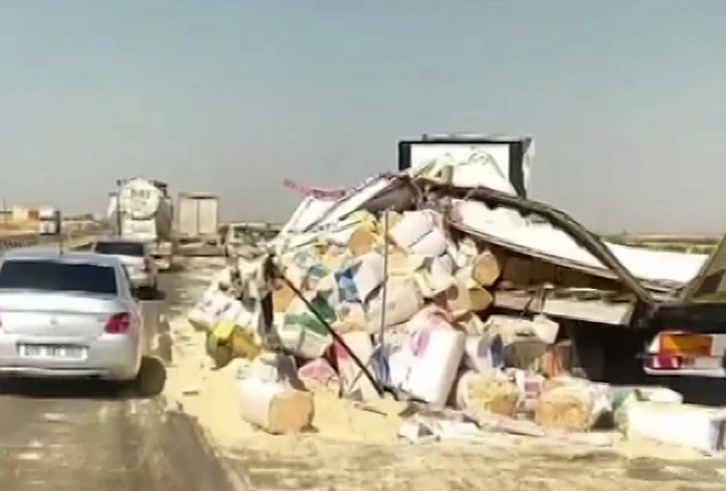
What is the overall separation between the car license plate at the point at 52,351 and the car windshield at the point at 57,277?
93 centimetres

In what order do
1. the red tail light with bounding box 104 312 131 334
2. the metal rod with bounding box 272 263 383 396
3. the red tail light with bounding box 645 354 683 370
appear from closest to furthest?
the red tail light with bounding box 645 354 683 370 < the metal rod with bounding box 272 263 383 396 < the red tail light with bounding box 104 312 131 334

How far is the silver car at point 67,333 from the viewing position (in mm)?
13547

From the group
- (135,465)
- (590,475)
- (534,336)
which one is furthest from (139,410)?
(590,475)

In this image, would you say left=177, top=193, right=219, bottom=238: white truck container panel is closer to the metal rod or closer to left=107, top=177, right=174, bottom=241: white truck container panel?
left=107, top=177, right=174, bottom=241: white truck container panel

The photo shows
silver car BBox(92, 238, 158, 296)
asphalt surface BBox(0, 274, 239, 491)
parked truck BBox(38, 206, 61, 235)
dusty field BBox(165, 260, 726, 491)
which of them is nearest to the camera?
asphalt surface BBox(0, 274, 239, 491)

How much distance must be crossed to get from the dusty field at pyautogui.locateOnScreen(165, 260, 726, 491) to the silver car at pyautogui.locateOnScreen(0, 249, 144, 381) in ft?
5.82

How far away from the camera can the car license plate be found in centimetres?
1353

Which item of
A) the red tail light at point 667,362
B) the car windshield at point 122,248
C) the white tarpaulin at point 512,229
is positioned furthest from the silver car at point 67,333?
the car windshield at point 122,248

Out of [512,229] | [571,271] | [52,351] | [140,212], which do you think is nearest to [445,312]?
[512,229]

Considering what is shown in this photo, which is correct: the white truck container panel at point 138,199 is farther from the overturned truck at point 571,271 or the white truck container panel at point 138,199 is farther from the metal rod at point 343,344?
the metal rod at point 343,344

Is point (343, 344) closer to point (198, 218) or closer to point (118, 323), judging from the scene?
point (118, 323)

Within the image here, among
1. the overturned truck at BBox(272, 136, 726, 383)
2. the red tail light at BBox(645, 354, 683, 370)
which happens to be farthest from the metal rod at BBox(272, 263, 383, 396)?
the red tail light at BBox(645, 354, 683, 370)

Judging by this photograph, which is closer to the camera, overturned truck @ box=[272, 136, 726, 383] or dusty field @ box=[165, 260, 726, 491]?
dusty field @ box=[165, 260, 726, 491]

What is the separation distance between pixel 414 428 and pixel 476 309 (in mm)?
3043
